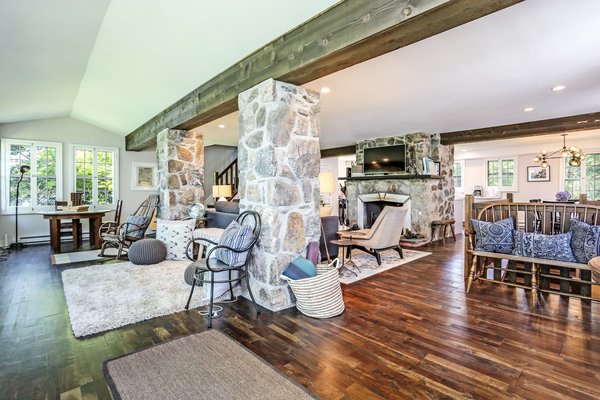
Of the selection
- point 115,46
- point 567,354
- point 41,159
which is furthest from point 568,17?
point 41,159

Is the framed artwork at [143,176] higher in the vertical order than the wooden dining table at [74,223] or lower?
higher

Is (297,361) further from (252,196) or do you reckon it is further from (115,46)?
(115,46)

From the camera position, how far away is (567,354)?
2133mm

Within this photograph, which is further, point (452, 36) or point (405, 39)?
point (452, 36)

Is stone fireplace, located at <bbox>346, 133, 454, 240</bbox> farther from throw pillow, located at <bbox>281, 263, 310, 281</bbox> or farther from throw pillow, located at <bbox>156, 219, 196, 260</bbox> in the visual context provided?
throw pillow, located at <bbox>281, 263, 310, 281</bbox>

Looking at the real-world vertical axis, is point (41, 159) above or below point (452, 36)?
below

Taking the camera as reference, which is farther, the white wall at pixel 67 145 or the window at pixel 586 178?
the window at pixel 586 178

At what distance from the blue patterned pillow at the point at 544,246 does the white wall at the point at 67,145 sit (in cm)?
837

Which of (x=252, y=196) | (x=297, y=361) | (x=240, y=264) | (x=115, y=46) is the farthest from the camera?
(x=115, y=46)

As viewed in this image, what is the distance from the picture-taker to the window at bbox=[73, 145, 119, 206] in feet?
24.3

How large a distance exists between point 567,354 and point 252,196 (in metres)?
2.83

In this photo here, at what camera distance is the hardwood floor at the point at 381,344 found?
1802mm

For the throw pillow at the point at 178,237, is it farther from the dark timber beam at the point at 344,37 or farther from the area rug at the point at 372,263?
the area rug at the point at 372,263

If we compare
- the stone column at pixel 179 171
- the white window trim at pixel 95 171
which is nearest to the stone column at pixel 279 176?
the stone column at pixel 179 171
